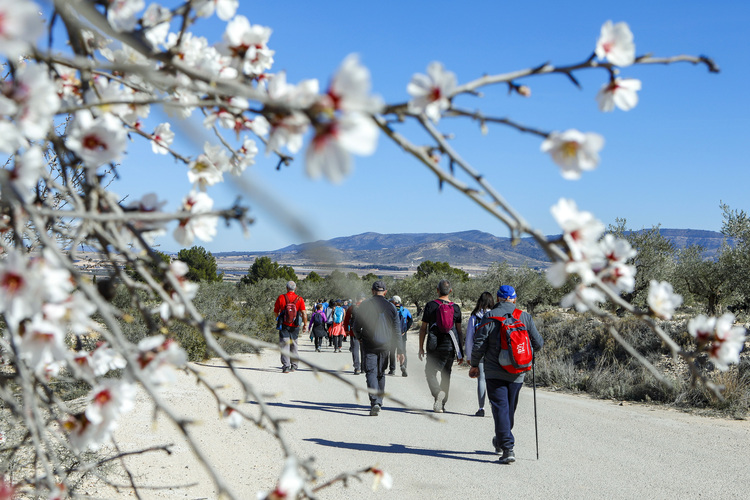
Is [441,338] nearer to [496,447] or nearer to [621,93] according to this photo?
[496,447]

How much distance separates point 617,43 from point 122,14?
4.23 ft

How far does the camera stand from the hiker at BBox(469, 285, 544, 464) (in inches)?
230

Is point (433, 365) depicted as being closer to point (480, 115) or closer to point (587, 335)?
point (587, 335)

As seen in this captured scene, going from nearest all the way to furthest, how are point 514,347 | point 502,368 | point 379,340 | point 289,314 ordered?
point 514,347 < point 502,368 < point 379,340 < point 289,314

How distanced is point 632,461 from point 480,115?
6121 millimetres

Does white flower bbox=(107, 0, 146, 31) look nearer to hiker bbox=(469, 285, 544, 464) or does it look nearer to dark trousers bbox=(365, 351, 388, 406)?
hiker bbox=(469, 285, 544, 464)

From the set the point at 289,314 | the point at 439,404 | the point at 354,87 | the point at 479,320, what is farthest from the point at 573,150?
the point at 289,314

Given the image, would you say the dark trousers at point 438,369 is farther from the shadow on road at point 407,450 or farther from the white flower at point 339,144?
the white flower at point 339,144

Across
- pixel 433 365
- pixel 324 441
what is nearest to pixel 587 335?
pixel 433 365

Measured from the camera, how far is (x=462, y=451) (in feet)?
21.0

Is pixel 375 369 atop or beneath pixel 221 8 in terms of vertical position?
beneath

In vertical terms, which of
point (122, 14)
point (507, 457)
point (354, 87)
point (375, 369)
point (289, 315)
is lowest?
point (507, 457)

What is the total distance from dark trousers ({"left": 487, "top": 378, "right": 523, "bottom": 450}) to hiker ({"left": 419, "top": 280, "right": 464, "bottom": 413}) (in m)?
2.07

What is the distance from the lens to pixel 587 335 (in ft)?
43.4
